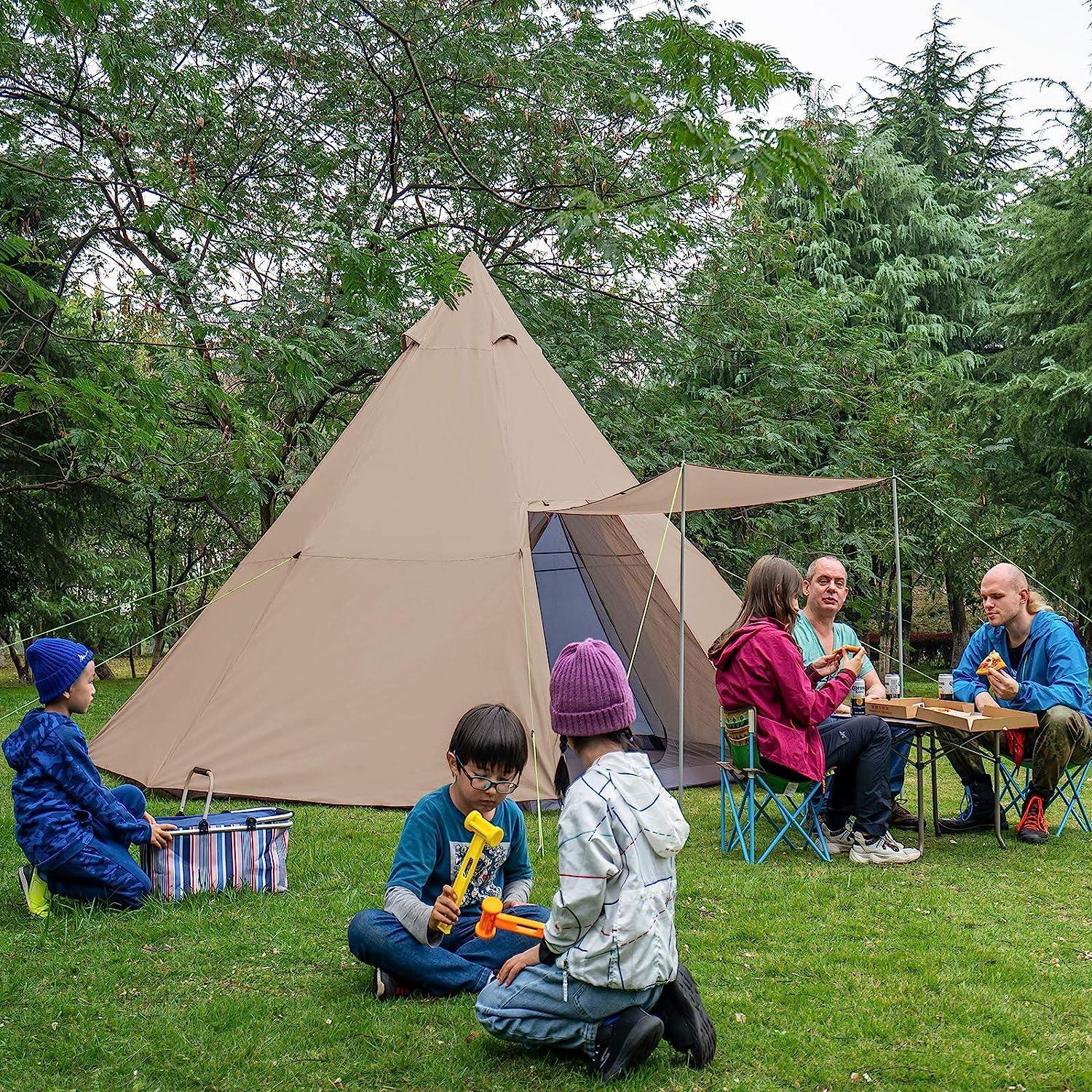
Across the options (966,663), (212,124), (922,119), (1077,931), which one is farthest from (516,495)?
(922,119)

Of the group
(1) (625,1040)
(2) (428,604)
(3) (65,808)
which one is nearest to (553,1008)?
(1) (625,1040)

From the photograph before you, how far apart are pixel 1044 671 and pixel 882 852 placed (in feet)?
3.71

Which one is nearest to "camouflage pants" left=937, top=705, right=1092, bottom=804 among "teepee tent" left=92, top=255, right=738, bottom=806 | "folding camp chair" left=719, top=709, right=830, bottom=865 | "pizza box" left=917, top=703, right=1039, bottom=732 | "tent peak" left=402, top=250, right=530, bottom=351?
"pizza box" left=917, top=703, right=1039, bottom=732

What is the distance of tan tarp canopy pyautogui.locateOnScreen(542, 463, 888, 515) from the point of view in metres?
5.34

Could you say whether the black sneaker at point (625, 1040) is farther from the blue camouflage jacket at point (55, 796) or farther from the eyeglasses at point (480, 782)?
the blue camouflage jacket at point (55, 796)

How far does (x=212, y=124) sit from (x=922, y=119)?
47.1 ft

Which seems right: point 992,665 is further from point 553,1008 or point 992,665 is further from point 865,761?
point 553,1008

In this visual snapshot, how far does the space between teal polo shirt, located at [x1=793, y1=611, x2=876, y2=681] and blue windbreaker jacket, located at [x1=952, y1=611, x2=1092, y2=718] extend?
19.0 inches

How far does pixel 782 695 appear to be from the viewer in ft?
15.0

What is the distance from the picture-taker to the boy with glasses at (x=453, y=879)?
2.87 m

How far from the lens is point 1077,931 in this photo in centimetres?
377

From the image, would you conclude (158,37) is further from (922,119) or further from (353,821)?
(922,119)

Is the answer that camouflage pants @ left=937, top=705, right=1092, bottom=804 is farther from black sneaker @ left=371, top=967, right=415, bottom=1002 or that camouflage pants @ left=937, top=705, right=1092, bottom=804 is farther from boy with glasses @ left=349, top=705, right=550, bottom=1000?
black sneaker @ left=371, top=967, right=415, bottom=1002

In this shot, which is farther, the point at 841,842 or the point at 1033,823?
the point at 1033,823
